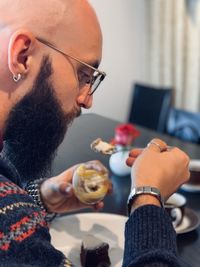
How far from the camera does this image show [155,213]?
2.00 ft

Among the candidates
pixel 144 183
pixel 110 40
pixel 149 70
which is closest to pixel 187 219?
pixel 144 183

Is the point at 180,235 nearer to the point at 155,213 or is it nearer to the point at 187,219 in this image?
the point at 187,219

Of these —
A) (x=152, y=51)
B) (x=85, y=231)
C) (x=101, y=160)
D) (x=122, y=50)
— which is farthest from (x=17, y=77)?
(x=152, y=51)

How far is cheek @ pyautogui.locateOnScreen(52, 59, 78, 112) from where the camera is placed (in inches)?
25.0

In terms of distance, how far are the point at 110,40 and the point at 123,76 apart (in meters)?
0.29

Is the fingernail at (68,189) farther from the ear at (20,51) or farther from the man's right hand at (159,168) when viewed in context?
the ear at (20,51)

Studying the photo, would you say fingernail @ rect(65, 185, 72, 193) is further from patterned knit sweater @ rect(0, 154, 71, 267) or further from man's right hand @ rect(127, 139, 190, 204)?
patterned knit sweater @ rect(0, 154, 71, 267)

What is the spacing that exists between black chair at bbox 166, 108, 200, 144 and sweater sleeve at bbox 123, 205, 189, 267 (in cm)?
104

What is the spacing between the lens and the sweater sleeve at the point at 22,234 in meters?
0.50

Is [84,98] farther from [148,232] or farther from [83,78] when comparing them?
[148,232]

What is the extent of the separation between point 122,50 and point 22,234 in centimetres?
230

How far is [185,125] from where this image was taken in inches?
66.2

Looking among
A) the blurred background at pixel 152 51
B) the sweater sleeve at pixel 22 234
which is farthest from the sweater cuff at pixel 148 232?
the blurred background at pixel 152 51

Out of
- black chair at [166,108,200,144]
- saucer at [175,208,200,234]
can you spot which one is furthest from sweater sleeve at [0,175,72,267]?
black chair at [166,108,200,144]
